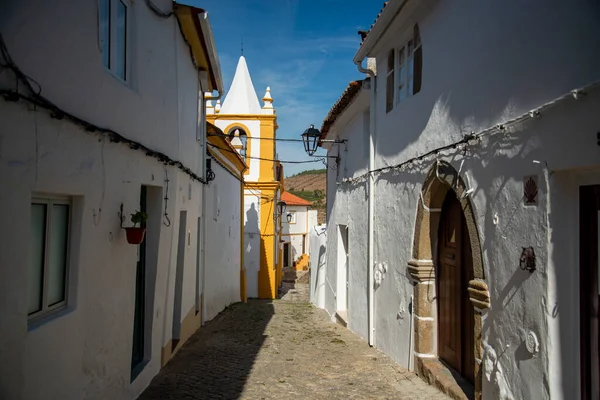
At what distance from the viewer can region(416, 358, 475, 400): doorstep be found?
5.51 m

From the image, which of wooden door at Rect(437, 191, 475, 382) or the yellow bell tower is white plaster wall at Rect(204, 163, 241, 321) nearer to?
the yellow bell tower

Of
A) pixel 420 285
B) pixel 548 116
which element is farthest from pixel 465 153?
pixel 420 285

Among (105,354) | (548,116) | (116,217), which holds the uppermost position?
(548,116)

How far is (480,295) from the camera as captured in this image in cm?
496

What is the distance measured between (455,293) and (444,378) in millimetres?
1012

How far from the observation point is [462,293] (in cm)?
616

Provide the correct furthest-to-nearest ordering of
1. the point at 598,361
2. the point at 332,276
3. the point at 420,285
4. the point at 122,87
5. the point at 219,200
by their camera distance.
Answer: the point at 332,276, the point at 219,200, the point at 420,285, the point at 122,87, the point at 598,361

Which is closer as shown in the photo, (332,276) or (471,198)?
(471,198)

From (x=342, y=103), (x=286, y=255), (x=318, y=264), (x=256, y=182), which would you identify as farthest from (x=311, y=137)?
(x=286, y=255)

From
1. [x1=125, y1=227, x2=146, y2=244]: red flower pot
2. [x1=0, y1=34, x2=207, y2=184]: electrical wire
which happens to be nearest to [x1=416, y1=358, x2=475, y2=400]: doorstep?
[x1=125, y1=227, x2=146, y2=244]: red flower pot

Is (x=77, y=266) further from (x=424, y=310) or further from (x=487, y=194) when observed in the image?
(x=424, y=310)

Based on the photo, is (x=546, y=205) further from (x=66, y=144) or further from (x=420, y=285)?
(x=66, y=144)

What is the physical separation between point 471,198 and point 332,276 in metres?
9.31

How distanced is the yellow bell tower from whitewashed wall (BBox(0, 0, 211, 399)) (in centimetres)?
1654
